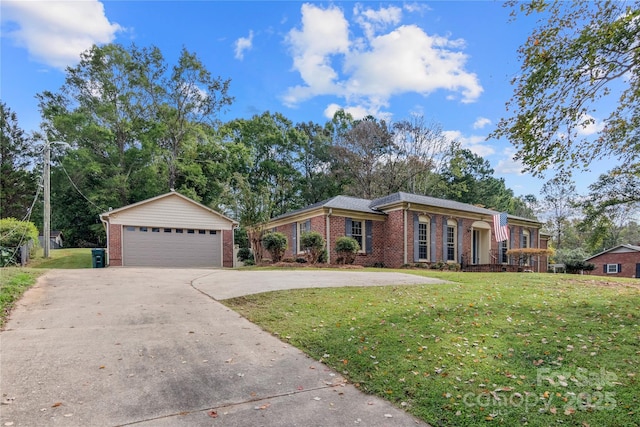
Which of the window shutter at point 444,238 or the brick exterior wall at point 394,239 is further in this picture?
the window shutter at point 444,238

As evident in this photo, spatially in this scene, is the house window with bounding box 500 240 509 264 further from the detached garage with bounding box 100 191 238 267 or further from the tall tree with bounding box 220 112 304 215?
the tall tree with bounding box 220 112 304 215

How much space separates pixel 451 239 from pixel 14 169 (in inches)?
1510

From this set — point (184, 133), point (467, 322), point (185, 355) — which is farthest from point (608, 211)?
point (184, 133)

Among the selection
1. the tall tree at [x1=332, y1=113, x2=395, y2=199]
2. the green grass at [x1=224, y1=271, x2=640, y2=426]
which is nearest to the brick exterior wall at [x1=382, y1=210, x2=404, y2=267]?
the green grass at [x1=224, y1=271, x2=640, y2=426]

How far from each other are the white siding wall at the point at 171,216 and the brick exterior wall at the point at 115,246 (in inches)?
14.2

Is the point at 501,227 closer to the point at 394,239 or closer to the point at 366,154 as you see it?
the point at 394,239

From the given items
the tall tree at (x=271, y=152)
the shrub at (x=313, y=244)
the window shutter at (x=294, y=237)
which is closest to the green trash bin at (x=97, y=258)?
the window shutter at (x=294, y=237)

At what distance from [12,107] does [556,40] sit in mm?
45986

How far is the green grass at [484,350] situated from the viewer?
3199 mm

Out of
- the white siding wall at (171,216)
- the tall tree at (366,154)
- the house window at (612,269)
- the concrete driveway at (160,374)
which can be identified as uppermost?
the tall tree at (366,154)

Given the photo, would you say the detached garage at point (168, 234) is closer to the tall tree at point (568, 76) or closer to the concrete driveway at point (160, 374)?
the concrete driveway at point (160, 374)

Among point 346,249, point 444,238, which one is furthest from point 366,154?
point 346,249

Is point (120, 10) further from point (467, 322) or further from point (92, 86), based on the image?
point (92, 86)

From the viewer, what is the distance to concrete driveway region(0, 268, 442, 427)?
10.3 ft
